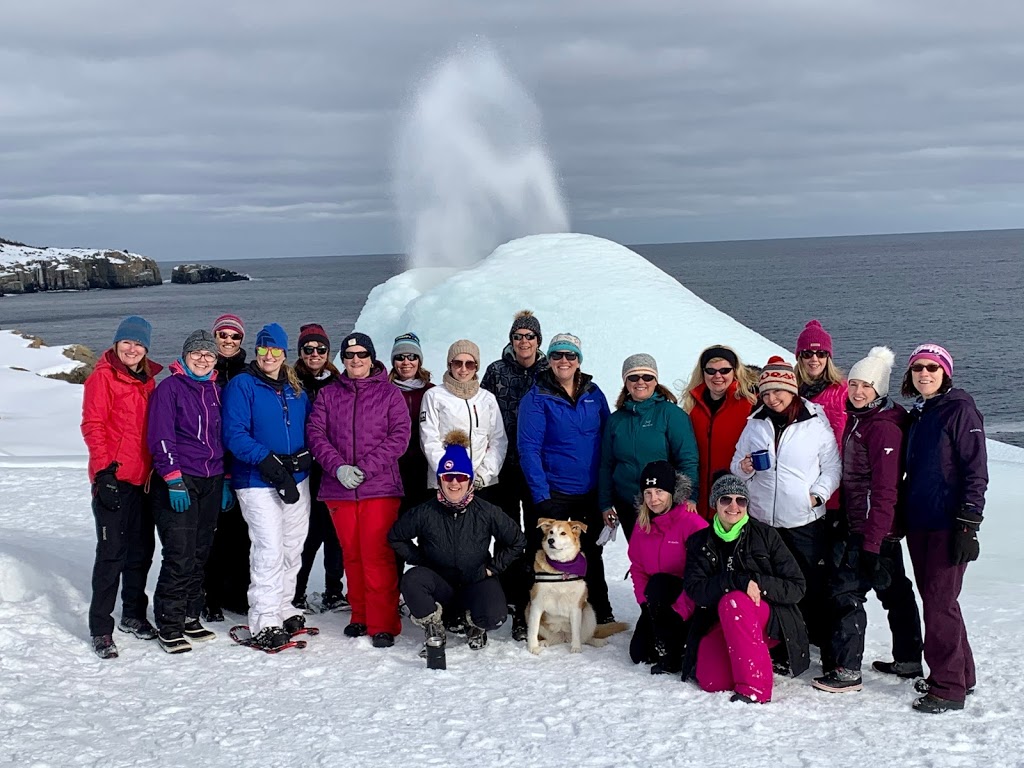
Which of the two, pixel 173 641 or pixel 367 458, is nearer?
pixel 173 641

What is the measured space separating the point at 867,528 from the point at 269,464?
3152mm

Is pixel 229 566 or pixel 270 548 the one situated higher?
pixel 270 548

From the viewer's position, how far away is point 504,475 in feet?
18.9

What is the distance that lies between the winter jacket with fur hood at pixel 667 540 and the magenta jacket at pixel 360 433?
57.6 inches

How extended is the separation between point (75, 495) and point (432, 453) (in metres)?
6.04

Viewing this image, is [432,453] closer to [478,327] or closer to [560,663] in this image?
[560,663]

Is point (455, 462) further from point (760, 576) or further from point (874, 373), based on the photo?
point (874, 373)

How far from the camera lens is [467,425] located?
5.41 meters

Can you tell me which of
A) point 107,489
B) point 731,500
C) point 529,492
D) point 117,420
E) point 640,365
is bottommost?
point 529,492

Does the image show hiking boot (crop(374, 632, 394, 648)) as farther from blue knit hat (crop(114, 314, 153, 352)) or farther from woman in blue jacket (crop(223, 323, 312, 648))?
blue knit hat (crop(114, 314, 153, 352))

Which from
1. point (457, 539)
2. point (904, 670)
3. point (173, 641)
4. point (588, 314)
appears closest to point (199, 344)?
point (173, 641)

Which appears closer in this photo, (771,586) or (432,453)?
(771,586)

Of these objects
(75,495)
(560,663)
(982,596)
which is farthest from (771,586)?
(75,495)

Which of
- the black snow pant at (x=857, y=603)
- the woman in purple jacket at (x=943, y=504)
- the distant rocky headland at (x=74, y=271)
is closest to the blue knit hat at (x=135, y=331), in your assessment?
the black snow pant at (x=857, y=603)
